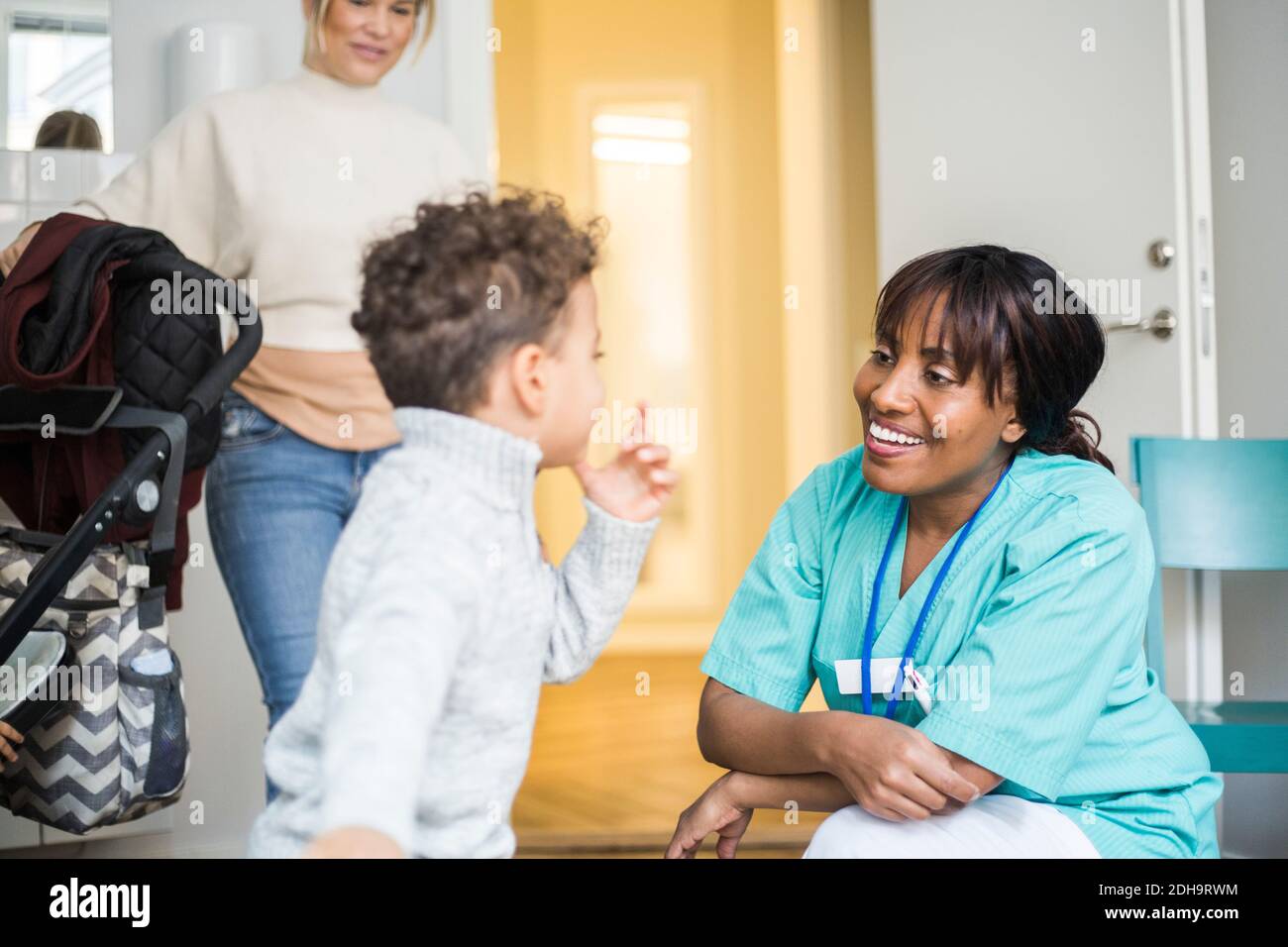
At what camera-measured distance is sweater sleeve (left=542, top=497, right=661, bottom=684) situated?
33.4 inches

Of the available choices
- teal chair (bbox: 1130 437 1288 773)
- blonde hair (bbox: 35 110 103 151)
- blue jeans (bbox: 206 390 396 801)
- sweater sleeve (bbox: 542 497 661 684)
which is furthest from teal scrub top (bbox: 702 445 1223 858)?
blonde hair (bbox: 35 110 103 151)

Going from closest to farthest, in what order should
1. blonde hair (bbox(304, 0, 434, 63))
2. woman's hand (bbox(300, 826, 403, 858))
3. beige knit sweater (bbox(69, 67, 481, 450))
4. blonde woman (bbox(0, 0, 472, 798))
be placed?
woman's hand (bbox(300, 826, 403, 858)), blonde woman (bbox(0, 0, 472, 798)), beige knit sweater (bbox(69, 67, 481, 450)), blonde hair (bbox(304, 0, 434, 63))

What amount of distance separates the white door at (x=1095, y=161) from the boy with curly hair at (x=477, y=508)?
1.42m

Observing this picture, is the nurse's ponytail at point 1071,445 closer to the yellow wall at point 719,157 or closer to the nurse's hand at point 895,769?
the nurse's hand at point 895,769

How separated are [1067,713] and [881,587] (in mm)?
199

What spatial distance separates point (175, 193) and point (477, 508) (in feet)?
2.91

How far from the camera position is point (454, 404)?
2.66ft

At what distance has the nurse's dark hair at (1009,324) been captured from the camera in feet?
3.56

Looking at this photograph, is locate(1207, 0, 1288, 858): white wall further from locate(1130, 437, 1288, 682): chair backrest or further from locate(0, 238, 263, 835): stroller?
locate(0, 238, 263, 835): stroller

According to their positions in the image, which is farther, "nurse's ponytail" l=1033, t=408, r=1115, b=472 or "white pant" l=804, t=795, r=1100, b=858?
"nurse's ponytail" l=1033, t=408, r=1115, b=472

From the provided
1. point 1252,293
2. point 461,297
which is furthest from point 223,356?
point 1252,293

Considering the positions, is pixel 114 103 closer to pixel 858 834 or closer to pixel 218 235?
pixel 218 235

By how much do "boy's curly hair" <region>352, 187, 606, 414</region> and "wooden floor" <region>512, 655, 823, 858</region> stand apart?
1.32 metres

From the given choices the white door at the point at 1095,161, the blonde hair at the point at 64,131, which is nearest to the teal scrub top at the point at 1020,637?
the white door at the point at 1095,161
